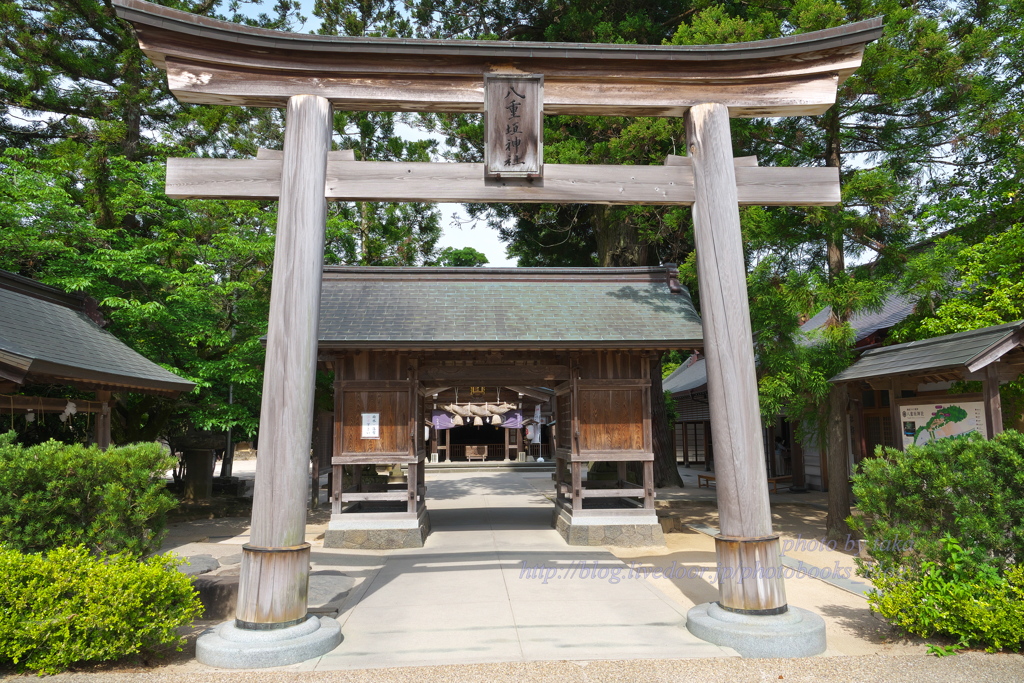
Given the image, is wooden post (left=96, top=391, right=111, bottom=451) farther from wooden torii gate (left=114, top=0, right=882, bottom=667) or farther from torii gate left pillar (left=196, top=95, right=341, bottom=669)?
torii gate left pillar (left=196, top=95, right=341, bottom=669)

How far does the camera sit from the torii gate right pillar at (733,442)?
17.8 ft

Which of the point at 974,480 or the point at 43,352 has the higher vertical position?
the point at 43,352

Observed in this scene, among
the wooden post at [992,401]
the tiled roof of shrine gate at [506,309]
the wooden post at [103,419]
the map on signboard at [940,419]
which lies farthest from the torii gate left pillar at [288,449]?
the wooden post at [992,401]

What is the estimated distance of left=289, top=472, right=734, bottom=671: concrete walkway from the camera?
5430 millimetres

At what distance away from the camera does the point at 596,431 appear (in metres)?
11.1

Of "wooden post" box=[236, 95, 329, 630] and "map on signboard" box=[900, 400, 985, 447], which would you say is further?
"map on signboard" box=[900, 400, 985, 447]

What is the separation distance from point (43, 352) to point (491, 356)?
670 cm

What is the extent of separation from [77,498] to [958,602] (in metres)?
7.40

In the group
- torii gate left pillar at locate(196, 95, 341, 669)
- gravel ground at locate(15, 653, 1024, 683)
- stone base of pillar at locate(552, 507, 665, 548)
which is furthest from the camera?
stone base of pillar at locate(552, 507, 665, 548)

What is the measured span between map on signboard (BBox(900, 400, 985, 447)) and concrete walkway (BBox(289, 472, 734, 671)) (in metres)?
4.47

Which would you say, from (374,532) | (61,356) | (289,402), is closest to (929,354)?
(289,402)

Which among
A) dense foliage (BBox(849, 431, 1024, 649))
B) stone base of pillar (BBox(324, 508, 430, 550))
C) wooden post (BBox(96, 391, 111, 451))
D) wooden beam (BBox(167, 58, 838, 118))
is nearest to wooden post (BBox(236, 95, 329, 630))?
wooden beam (BBox(167, 58, 838, 118))

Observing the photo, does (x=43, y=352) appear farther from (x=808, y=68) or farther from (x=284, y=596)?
(x=808, y=68)

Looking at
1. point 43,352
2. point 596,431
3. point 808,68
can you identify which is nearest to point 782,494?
point 596,431
